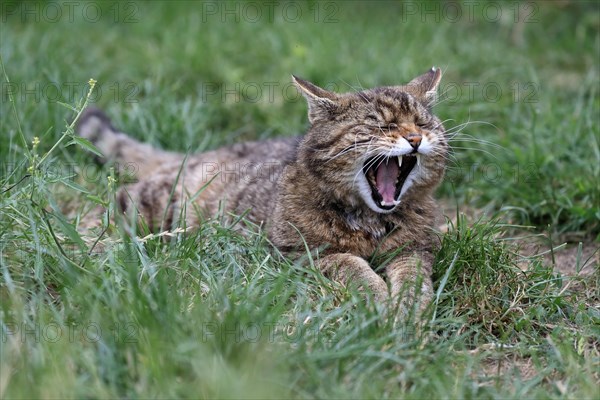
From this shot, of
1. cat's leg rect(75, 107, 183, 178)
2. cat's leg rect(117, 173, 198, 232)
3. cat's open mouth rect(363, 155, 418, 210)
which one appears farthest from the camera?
cat's leg rect(75, 107, 183, 178)

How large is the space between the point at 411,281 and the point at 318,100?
119cm

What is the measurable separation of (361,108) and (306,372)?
1.78m

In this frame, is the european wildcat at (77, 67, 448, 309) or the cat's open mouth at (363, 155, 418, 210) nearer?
the european wildcat at (77, 67, 448, 309)

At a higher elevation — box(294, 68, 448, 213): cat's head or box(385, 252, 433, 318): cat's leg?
box(294, 68, 448, 213): cat's head

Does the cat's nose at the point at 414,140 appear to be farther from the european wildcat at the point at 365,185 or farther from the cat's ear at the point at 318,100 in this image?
the cat's ear at the point at 318,100

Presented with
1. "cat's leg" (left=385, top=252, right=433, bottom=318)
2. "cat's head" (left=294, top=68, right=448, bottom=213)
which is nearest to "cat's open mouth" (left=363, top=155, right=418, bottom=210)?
"cat's head" (left=294, top=68, right=448, bottom=213)

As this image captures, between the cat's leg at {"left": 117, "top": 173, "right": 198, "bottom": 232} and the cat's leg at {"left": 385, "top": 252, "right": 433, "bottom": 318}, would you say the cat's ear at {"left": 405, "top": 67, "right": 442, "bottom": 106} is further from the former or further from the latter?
the cat's leg at {"left": 117, "top": 173, "right": 198, "bottom": 232}

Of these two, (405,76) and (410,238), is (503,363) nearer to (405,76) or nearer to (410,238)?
(410,238)

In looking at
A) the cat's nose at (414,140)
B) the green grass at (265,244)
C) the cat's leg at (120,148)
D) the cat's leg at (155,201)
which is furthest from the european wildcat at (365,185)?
the cat's leg at (120,148)

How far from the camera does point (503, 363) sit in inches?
154

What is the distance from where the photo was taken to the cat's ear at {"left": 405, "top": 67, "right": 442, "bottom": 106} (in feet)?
16.0

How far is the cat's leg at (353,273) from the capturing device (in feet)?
13.8

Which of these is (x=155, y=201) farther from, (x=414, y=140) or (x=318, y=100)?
(x=414, y=140)

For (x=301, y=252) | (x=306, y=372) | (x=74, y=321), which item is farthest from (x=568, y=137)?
(x=74, y=321)
